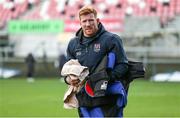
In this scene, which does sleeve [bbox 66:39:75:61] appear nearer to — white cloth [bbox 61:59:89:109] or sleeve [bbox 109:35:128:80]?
white cloth [bbox 61:59:89:109]

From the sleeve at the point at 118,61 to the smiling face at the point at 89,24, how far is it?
10.6 inches

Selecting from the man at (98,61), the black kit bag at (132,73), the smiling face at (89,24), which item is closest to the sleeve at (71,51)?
the man at (98,61)

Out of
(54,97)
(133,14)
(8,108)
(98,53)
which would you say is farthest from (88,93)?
(133,14)

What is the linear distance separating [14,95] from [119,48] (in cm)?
1722

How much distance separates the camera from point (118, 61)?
7.34m

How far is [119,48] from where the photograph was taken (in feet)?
23.9

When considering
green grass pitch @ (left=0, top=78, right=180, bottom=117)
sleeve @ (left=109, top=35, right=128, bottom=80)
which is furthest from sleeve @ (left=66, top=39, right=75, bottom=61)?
green grass pitch @ (left=0, top=78, right=180, bottom=117)

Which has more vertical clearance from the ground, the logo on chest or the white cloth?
the logo on chest

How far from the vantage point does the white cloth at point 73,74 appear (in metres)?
7.14

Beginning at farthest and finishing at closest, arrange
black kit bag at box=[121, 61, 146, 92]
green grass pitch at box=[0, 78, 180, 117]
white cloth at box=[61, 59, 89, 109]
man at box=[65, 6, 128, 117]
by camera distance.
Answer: green grass pitch at box=[0, 78, 180, 117]
black kit bag at box=[121, 61, 146, 92]
man at box=[65, 6, 128, 117]
white cloth at box=[61, 59, 89, 109]

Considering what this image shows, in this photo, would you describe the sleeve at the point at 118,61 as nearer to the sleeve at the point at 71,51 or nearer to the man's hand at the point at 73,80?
the man's hand at the point at 73,80

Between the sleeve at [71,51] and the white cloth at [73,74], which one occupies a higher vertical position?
the sleeve at [71,51]

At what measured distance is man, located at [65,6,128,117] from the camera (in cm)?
726

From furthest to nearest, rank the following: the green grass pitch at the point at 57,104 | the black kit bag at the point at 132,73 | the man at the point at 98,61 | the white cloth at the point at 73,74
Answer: the green grass pitch at the point at 57,104 → the black kit bag at the point at 132,73 → the man at the point at 98,61 → the white cloth at the point at 73,74
